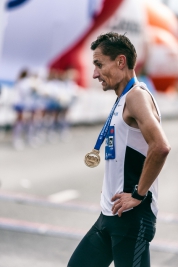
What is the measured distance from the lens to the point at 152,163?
3385mm

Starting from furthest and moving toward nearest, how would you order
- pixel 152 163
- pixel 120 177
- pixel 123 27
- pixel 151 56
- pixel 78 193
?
1. pixel 151 56
2. pixel 123 27
3. pixel 78 193
4. pixel 120 177
5. pixel 152 163

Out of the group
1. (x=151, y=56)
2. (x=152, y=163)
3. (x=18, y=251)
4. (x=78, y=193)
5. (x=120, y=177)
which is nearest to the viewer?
(x=152, y=163)

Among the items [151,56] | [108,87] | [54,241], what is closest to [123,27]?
[151,56]

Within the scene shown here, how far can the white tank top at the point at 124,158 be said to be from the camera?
3559mm

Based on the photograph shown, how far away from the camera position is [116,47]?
11.8 ft

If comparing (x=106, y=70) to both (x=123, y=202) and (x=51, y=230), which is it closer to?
(x=123, y=202)

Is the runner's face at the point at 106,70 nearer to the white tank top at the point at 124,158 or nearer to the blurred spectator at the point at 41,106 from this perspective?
the white tank top at the point at 124,158

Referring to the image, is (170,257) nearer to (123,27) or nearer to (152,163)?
(152,163)

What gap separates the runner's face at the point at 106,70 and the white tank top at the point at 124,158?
0.12 m

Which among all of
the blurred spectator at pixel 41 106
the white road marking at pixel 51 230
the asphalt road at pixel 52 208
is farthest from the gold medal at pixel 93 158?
the blurred spectator at pixel 41 106

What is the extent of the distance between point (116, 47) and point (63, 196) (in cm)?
664

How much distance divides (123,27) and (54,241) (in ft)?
59.7

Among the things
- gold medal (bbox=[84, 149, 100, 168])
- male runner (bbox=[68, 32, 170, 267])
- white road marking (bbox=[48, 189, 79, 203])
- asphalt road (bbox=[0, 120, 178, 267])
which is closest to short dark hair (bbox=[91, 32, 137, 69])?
male runner (bbox=[68, 32, 170, 267])

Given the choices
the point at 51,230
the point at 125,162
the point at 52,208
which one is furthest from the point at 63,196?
the point at 125,162
